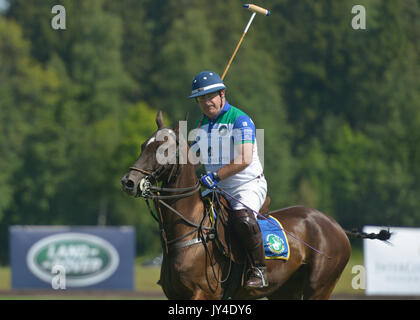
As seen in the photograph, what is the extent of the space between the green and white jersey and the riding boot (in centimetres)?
39

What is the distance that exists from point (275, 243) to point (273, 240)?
0.11 feet

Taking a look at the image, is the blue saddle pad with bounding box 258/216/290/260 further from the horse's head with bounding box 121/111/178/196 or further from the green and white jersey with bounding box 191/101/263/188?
the horse's head with bounding box 121/111/178/196

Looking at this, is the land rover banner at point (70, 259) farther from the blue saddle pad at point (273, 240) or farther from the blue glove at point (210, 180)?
Result: the blue glove at point (210, 180)

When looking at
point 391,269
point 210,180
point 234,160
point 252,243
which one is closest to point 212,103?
point 234,160

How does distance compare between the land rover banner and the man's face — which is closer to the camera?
the man's face

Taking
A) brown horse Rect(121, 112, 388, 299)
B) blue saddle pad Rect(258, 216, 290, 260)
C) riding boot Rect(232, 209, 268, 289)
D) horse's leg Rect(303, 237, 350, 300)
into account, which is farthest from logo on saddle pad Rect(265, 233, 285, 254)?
horse's leg Rect(303, 237, 350, 300)

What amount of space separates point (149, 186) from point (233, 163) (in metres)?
0.84

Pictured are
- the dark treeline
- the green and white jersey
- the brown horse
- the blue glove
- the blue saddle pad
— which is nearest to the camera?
the brown horse

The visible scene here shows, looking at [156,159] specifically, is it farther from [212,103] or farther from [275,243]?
[275,243]

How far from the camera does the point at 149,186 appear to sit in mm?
6105

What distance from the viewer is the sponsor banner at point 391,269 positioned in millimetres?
15102

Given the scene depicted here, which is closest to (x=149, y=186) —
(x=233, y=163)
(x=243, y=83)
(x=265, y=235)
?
(x=233, y=163)

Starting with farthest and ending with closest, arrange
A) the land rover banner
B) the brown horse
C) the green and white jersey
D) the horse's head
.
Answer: the land rover banner, the green and white jersey, the brown horse, the horse's head

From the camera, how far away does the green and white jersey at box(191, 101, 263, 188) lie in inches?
258
